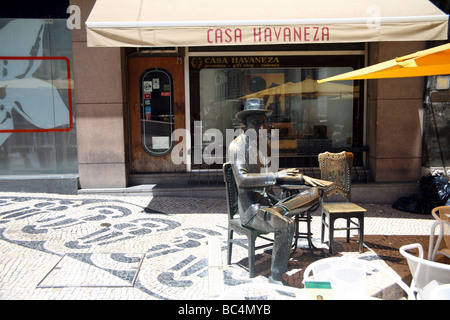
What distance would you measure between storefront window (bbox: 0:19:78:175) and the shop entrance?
1197 millimetres

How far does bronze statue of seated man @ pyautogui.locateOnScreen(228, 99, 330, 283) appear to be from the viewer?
3.67 meters

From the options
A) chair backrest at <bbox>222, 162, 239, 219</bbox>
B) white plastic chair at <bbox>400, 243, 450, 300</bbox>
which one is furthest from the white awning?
white plastic chair at <bbox>400, 243, 450, 300</bbox>

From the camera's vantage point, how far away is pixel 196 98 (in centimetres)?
823

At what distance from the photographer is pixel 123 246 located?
5.03 m

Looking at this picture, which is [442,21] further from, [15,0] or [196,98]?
[15,0]

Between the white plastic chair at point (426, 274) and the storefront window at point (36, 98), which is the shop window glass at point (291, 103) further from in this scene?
the white plastic chair at point (426, 274)

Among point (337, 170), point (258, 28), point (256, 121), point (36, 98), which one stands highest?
point (258, 28)

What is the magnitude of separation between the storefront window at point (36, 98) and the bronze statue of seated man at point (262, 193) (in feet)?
17.2

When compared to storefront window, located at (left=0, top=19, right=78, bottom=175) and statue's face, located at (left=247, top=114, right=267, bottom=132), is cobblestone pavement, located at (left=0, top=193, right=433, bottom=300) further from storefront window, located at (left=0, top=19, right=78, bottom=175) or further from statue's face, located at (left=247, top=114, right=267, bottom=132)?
statue's face, located at (left=247, top=114, right=267, bottom=132)

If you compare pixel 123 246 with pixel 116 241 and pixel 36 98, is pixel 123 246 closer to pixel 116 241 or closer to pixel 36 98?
pixel 116 241

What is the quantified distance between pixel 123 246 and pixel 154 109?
3740 millimetres

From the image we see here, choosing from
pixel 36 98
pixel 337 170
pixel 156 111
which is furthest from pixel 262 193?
pixel 36 98
